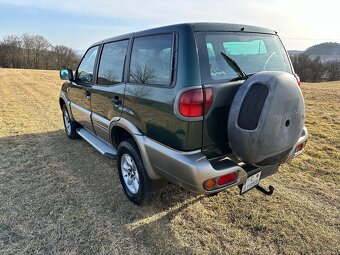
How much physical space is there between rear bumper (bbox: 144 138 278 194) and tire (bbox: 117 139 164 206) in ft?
0.99

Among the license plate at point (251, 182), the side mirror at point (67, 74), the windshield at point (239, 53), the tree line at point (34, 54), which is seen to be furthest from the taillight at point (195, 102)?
the tree line at point (34, 54)

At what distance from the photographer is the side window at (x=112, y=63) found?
3174 millimetres

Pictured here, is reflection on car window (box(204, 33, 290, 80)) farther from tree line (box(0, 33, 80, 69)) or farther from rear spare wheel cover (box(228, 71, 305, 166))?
tree line (box(0, 33, 80, 69))

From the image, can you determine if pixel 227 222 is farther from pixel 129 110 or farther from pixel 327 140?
pixel 327 140

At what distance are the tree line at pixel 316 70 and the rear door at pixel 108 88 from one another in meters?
53.7

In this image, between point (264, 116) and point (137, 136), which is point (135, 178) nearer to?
point (137, 136)

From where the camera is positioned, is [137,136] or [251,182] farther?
[137,136]

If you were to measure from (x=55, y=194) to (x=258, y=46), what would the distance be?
9.83 feet

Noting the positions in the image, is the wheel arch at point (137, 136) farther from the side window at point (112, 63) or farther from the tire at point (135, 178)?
the side window at point (112, 63)

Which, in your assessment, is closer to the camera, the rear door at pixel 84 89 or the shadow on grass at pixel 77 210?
the shadow on grass at pixel 77 210

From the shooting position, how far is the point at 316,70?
51062mm

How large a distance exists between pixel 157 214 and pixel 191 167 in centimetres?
105

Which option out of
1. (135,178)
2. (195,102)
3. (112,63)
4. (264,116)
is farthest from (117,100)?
(264,116)

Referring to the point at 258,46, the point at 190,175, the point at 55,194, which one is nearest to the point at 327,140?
the point at 258,46
